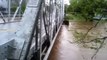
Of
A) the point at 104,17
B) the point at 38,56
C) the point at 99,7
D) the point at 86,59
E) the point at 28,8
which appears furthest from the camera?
the point at 86,59

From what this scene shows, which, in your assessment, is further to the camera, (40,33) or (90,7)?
(40,33)

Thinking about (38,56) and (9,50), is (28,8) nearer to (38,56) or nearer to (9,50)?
(9,50)

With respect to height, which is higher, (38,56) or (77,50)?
(38,56)

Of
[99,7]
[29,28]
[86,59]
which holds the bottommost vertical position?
[86,59]

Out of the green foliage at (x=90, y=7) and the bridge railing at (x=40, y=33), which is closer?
the green foliage at (x=90, y=7)

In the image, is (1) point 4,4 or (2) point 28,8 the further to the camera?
(1) point 4,4

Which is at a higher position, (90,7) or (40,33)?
(90,7)

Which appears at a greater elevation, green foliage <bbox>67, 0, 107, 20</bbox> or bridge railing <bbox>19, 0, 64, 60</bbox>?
green foliage <bbox>67, 0, 107, 20</bbox>

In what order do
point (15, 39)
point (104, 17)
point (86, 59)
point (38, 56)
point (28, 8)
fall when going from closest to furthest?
1. point (104, 17)
2. point (15, 39)
3. point (28, 8)
4. point (38, 56)
5. point (86, 59)

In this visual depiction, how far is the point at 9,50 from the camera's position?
8.27 feet

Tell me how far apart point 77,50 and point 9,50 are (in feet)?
21.3

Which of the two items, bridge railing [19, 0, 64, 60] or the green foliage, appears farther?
bridge railing [19, 0, 64, 60]

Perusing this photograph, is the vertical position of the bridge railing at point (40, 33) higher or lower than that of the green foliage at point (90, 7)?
lower

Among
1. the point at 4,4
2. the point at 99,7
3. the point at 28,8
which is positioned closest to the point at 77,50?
the point at 4,4
